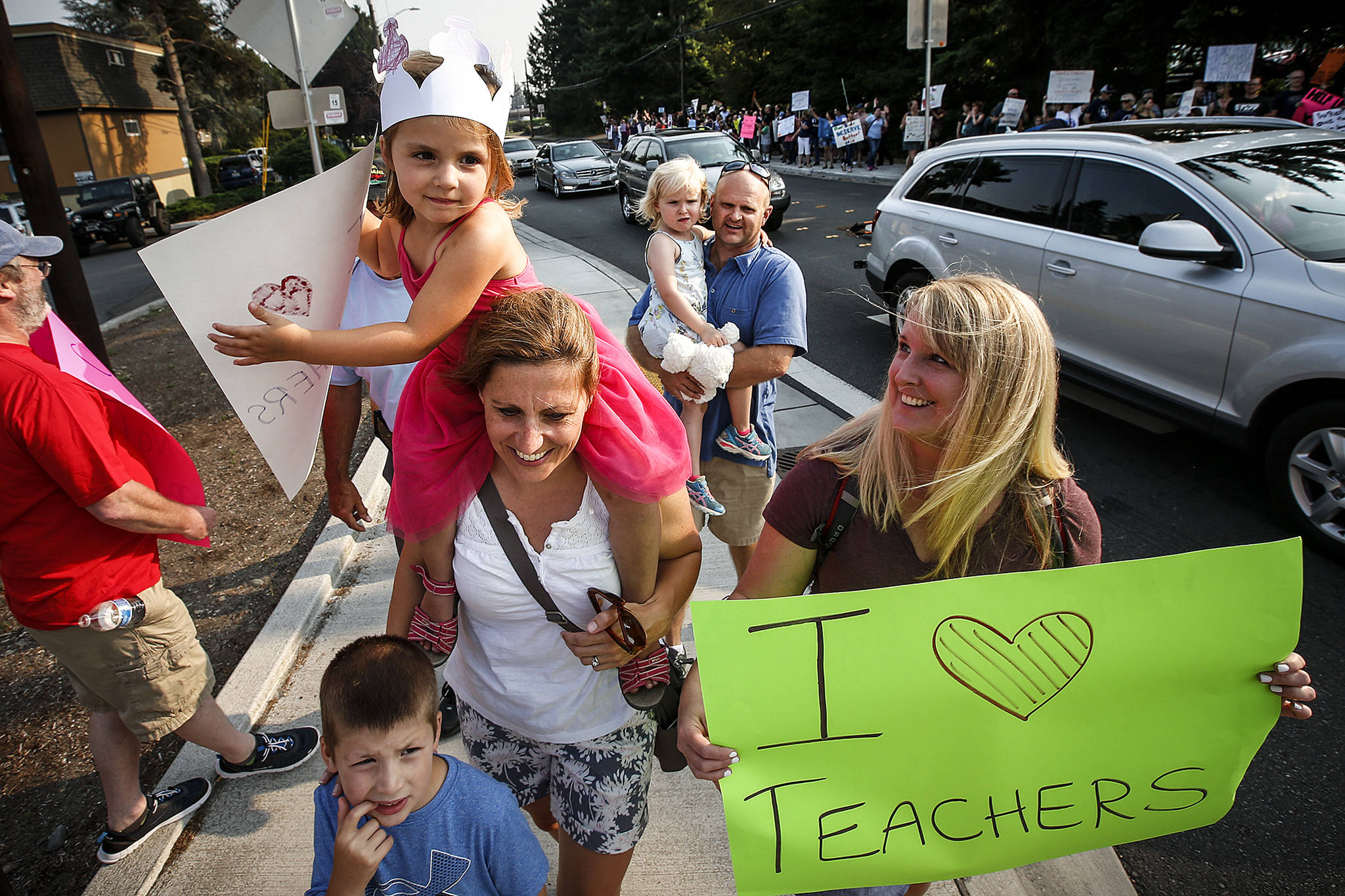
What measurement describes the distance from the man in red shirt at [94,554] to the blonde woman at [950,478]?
1.69 metres

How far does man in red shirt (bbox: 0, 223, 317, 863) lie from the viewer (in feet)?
6.55

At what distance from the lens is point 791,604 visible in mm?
1396

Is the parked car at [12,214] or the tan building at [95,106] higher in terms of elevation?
the tan building at [95,106]

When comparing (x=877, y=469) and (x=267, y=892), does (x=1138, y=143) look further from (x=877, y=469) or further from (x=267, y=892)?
(x=267, y=892)

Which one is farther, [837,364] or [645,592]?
[837,364]

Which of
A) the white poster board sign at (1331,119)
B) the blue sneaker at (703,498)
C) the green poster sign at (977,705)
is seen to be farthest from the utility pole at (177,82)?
the green poster sign at (977,705)

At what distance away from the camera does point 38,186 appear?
4410 mm

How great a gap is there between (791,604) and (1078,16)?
973 inches

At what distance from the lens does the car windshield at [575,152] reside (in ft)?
71.6

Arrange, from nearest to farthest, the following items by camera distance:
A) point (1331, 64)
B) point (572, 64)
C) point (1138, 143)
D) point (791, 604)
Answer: point (791, 604) < point (1138, 143) < point (1331, 64) < point (572, 64)

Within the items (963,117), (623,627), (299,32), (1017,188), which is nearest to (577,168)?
(963,117)

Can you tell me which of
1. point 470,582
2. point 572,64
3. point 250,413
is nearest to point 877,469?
point 470,582

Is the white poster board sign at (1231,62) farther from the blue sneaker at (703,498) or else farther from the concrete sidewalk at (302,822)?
the blue sneaker at (703,498)

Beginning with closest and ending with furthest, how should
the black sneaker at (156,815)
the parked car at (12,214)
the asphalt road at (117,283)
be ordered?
1. the black sneaker at (156,815)
2. the asphalt road at (117,283)
3. the parked car at (12,214)
